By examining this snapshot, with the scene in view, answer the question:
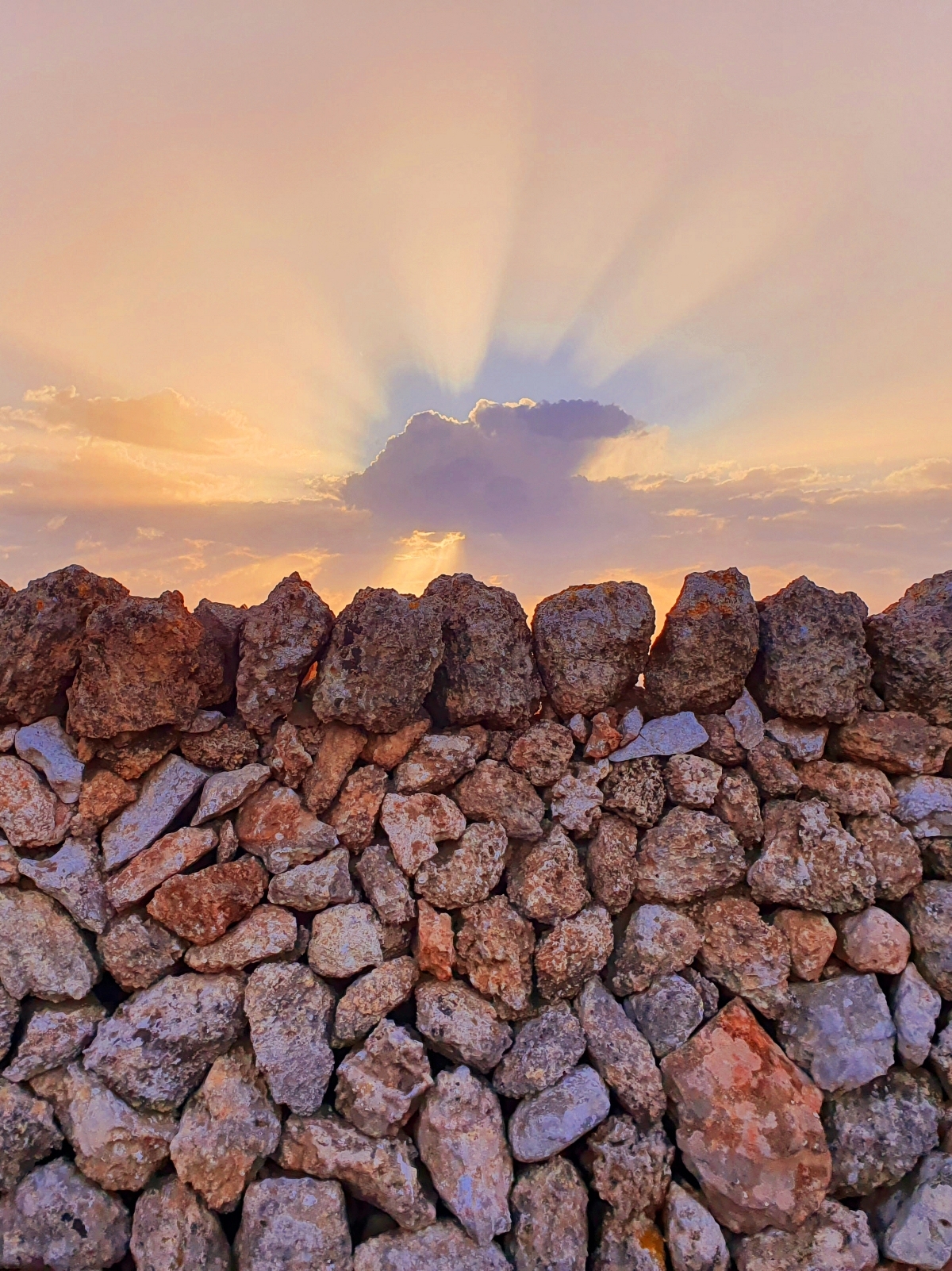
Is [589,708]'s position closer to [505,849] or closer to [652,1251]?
[505,849]

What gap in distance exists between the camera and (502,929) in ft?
11.0

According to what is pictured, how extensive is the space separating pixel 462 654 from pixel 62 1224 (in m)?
3.12

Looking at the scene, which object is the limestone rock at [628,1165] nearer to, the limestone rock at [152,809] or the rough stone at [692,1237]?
the rough stone at [692,1237]

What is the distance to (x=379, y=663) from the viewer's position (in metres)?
3.35

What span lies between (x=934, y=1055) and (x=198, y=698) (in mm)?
4106

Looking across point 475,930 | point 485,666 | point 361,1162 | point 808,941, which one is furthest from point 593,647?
point 361,1162

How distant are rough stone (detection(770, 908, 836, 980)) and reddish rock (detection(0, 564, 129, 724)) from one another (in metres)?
3.85

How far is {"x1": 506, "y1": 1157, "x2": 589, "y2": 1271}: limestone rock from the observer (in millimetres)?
3035

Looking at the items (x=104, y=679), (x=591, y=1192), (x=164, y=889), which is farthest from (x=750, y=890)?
(x=104, y=679)

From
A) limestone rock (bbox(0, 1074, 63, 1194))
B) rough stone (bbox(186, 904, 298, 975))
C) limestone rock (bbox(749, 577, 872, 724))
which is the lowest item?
limestone rock (bbox(0, 1074, 63, 1194))

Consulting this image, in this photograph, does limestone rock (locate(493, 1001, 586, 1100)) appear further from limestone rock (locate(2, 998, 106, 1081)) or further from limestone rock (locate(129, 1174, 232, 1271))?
limestone rock (locate(2, 998, 106, 1081))

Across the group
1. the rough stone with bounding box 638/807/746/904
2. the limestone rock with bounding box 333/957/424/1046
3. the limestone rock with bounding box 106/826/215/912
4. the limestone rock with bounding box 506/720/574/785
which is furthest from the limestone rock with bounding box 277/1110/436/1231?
the limestone rock with bounding box 506/720/574/785

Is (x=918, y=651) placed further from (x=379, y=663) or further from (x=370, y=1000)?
(x=370, y=1000)

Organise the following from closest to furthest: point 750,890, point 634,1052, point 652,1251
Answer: point 652,1251 → point 634,1052 → point 750,890
